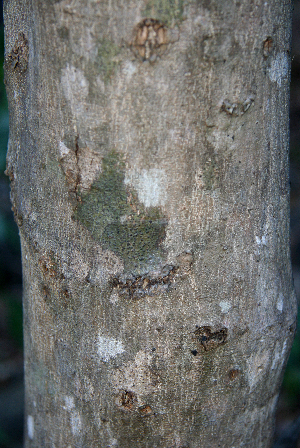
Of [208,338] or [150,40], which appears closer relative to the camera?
[150,40]

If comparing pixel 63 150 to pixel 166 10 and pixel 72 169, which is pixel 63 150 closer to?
pixel 72 169

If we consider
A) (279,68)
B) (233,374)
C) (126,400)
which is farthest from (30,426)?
(279,68)

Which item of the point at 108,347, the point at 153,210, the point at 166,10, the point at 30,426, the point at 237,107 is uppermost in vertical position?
the point at 166,10

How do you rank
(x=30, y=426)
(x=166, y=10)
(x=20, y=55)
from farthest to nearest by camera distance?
(x=30, y=426), (x=20, y=55), (x=166, y=10)

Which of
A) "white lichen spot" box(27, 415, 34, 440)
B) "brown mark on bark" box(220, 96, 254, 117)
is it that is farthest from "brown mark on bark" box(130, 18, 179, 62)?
"white lichen spot" box(27, 415, 34, 440)

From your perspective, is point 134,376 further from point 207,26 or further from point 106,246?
point 207,26

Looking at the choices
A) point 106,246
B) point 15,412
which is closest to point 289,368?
point 15,412

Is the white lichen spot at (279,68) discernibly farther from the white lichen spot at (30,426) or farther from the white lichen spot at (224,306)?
the white lichen spot at (30,426)

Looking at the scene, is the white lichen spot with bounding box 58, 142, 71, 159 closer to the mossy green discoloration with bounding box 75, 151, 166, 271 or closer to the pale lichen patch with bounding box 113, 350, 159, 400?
the mossy green discoloration with bounding box 75, 151, 166, 271
